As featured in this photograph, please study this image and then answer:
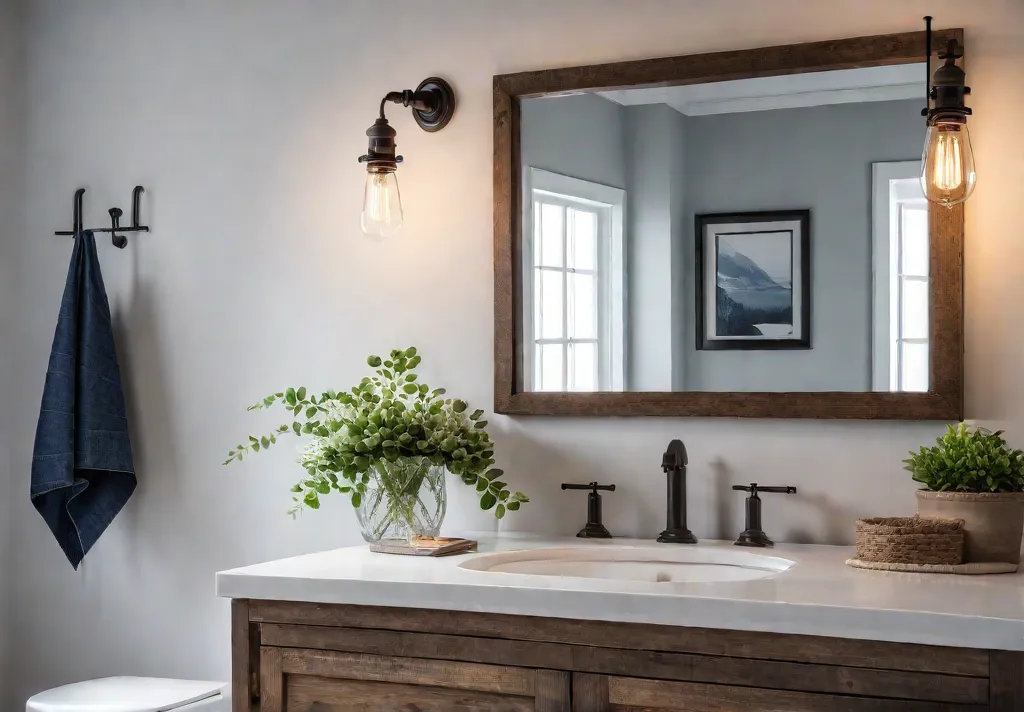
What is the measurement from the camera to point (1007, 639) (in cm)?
133

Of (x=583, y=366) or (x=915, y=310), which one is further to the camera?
(x=583, y=366)

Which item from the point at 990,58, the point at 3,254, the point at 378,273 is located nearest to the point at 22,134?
the point at 3,254

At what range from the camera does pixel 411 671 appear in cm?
165

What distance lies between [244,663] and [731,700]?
2.55ft

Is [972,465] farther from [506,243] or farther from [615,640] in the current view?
[506,243]

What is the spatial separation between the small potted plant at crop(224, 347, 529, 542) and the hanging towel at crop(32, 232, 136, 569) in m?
0.55

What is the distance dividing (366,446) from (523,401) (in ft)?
1.17

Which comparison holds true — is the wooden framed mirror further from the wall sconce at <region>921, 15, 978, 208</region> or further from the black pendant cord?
the wall sconce at <region>921, 15, 978, 208</region>

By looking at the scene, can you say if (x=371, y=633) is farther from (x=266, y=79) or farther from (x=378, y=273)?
(x=266, y=79)

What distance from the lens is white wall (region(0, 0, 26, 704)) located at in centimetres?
271

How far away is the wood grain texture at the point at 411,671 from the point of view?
159 cm

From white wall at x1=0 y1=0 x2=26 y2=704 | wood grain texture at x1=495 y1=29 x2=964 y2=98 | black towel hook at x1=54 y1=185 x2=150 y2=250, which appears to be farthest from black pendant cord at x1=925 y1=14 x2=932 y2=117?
white wall at x1=0 y1=0 x2=26 y2=704

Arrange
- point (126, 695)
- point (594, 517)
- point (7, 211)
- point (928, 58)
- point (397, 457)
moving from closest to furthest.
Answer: point (928, 58) < point (397, 457) < point (594, 517) < point (126, 695) < point (7, 211)

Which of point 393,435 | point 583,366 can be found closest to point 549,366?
point 583,366
